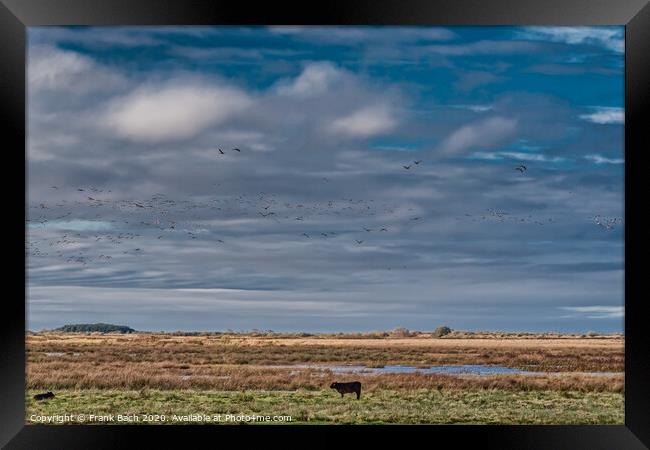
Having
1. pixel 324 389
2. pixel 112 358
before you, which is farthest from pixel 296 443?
pixel 112 358

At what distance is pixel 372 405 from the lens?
9.38 m

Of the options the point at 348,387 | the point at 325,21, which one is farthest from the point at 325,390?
the point at 325,21

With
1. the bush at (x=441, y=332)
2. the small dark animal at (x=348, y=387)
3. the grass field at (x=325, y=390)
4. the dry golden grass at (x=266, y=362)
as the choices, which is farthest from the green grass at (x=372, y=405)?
the bush at (x=441, y=332)

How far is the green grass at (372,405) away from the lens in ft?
27.5

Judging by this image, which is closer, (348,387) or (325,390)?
(348,387)

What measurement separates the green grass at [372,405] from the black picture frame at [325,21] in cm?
348

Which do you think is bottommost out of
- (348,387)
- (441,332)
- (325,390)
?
(441,332)

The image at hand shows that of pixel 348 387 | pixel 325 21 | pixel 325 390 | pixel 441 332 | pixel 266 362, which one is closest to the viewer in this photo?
pixel 325 21

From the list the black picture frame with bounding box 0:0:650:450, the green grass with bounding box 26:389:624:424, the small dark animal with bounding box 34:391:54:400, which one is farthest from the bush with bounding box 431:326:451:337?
the black picture frame with bounding box 0:0:650:450

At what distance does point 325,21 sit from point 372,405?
20.7 ft

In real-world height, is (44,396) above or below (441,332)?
above

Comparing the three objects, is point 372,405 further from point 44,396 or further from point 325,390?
point 44,396

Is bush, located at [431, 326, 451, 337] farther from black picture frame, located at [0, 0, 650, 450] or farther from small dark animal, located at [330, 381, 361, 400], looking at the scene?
black picture frame, located at [0, 0, 650, 450]

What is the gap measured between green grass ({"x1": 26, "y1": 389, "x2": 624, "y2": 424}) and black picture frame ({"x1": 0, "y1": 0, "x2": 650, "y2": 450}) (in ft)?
11.4
